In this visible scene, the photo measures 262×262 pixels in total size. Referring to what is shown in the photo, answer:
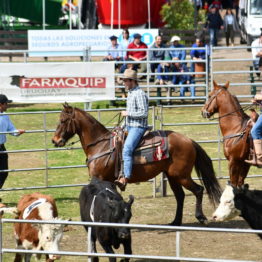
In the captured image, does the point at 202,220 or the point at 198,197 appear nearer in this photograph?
the point at 202,220

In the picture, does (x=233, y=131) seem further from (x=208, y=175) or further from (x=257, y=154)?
(x=208, y=175)

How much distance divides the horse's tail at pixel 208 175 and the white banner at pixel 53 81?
8.71m

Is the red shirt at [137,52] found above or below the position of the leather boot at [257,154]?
above

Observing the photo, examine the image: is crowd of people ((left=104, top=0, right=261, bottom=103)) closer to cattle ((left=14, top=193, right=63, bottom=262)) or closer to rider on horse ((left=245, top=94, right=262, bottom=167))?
rider on horse ((left=245, top=94, right=262, bottom=167))

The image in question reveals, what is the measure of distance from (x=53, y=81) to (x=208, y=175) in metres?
9.05

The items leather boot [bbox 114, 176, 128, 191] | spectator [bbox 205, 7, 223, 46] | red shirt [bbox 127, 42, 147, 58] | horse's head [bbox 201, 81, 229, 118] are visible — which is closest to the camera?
leather boot [bbox 114, 176, 128, 191]

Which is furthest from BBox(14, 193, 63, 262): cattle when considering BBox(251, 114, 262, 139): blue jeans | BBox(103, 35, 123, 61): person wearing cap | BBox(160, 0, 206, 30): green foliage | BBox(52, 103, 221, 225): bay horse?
BBox(160, 0, 206, 30): green foliage

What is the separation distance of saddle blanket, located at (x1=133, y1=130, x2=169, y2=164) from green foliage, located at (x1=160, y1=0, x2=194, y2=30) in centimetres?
1920

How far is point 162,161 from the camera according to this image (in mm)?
12375

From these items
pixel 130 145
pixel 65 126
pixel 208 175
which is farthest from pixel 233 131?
pixel 65 126

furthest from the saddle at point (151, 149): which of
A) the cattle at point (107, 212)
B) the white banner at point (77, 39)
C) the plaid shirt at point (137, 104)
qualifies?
the white banner at point (77, 39)

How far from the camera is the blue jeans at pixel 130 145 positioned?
1212cm

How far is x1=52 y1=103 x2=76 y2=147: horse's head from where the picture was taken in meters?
12.7

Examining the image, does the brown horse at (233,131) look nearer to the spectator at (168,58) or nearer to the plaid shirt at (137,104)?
the plaid shirt at (137,104)
